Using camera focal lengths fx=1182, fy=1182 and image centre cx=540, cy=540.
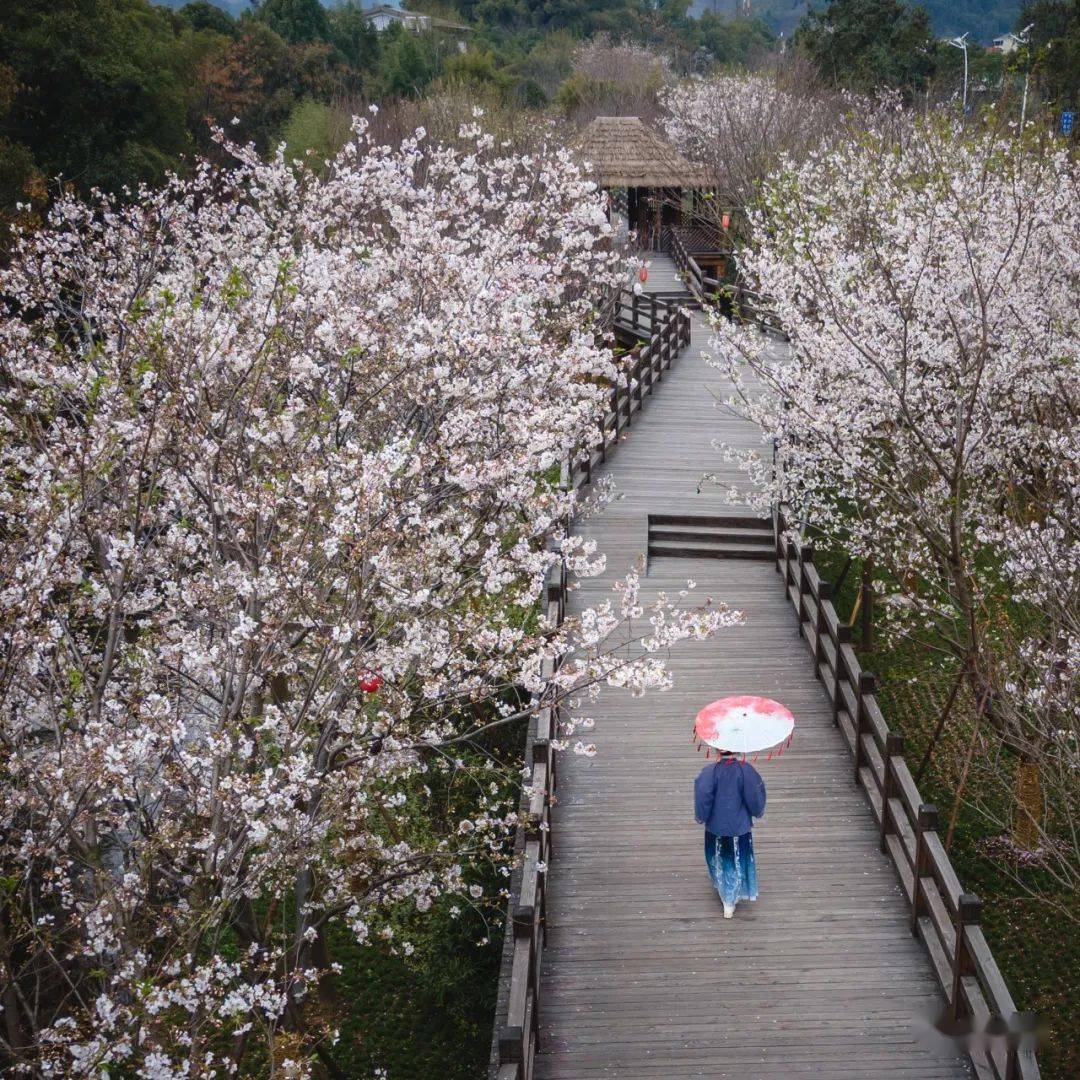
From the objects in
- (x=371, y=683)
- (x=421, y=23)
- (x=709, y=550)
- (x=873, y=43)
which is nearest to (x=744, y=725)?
(x=371, y=683)

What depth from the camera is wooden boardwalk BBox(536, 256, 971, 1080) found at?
8258mm

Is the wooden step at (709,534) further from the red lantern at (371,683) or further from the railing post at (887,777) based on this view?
the red lantern at (371,683)

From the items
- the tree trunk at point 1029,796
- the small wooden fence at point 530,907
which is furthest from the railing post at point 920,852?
the tree trunk at point 1029,796

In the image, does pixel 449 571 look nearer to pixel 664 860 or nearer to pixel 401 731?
pixel 401 731

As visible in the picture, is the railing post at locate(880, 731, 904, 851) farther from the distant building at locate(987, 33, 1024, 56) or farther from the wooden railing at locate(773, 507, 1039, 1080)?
the distant building at locate(987, 33, 1024, 56)

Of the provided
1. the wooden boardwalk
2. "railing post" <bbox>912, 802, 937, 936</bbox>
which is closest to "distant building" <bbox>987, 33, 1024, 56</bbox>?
the wooden boardwalk

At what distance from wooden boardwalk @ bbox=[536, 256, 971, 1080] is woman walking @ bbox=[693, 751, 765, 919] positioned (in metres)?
0.36

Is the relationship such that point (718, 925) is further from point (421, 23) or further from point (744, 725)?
point (421, 23)

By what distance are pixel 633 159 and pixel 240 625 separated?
33.0 meters

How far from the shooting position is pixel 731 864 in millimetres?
9477

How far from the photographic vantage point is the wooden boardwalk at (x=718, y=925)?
826 centimetres

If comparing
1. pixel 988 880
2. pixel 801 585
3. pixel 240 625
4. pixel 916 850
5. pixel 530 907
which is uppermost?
pixel 240 625

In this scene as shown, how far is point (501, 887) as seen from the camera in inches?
476

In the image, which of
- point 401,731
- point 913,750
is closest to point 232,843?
point 401,731
